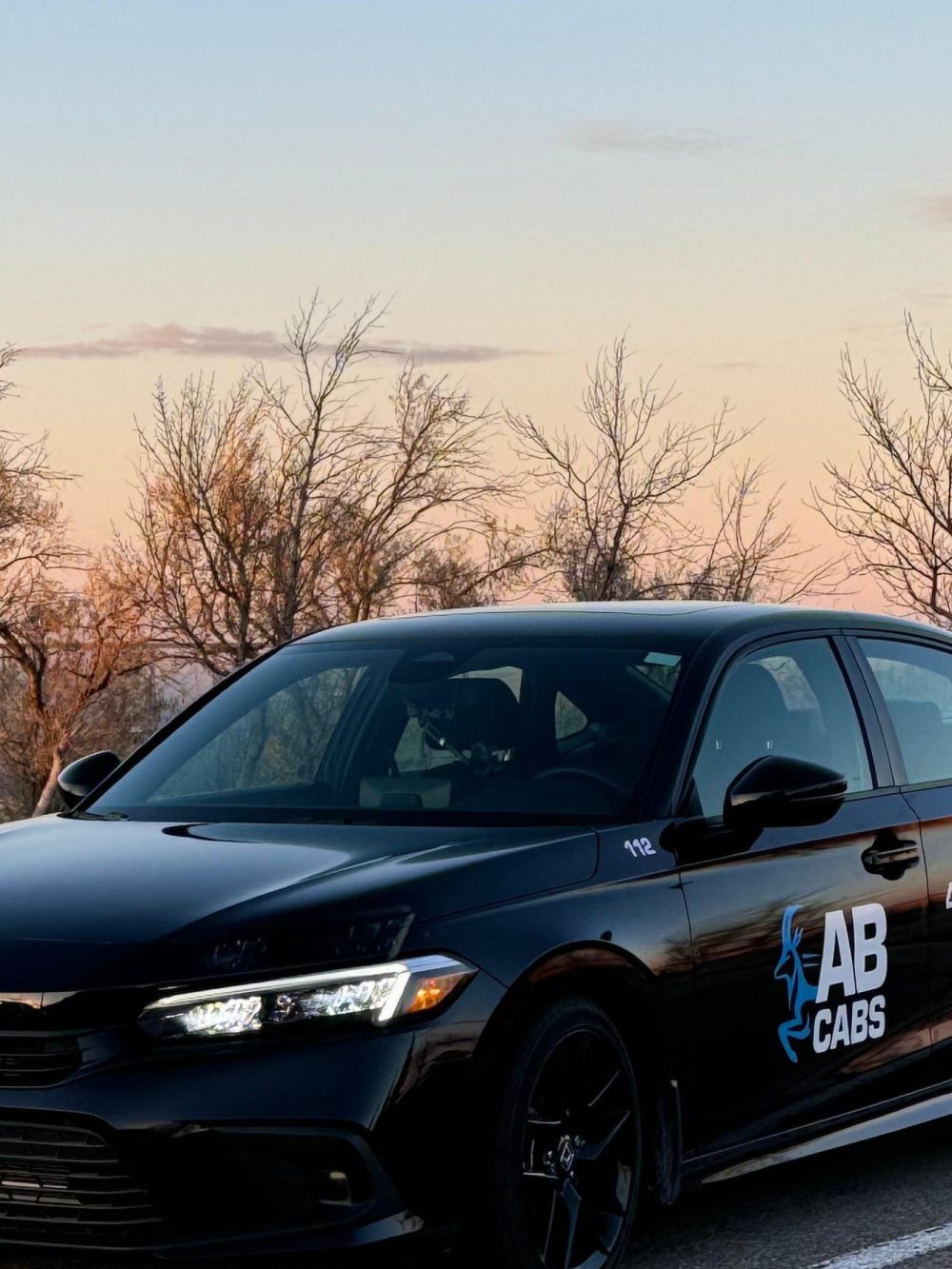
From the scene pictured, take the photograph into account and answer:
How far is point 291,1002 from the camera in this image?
13.0 ft

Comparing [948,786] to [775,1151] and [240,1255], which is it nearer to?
[775,1151]

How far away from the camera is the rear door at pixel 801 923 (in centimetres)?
495

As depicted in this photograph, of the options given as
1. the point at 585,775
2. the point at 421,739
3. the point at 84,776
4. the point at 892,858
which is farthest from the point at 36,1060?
the point at 892,858

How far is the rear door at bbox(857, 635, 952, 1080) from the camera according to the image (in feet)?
19.4

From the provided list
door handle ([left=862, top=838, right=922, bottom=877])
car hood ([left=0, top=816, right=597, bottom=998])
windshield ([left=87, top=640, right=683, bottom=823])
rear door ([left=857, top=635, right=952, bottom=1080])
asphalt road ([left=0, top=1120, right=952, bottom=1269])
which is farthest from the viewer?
rear door ([left=857, top=635, right=952, bottom=1080])

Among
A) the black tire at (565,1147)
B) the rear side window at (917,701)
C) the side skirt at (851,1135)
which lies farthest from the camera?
the rear side window at (917,701)

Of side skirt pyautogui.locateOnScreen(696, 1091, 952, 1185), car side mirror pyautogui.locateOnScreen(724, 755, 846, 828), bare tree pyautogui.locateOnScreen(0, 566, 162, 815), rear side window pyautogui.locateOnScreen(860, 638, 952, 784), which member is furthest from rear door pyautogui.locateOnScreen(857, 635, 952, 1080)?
bare tree pyautogui.locateOnScreen(0, 566, 162, 815)

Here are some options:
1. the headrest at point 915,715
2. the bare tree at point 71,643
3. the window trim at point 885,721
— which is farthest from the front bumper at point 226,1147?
the bare tree at point 71,643

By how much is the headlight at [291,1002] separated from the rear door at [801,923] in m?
1.06

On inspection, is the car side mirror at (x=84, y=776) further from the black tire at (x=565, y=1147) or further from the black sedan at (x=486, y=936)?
the black tire at (x=565, y=1147)

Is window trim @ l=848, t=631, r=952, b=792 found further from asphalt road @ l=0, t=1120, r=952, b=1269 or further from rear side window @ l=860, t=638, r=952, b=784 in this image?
asphalt road @ l=0, t=1120, r=952, b=1269

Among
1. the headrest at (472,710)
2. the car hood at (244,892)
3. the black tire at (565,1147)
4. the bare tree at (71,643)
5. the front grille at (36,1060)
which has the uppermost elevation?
the headrest at (472,710)

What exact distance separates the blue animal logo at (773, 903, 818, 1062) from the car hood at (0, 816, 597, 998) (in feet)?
2.56

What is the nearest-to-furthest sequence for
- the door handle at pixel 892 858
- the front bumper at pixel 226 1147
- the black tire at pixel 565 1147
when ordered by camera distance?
the front bumper at pixel 226 1147, the black tire at pixel 565 1147, the door handle at pixel 892 858
